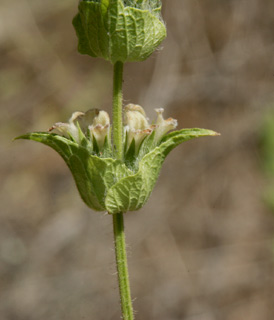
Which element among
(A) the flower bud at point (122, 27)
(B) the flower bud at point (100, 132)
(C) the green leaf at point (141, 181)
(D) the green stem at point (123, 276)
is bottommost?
(D) the green stem at point (123, 276)

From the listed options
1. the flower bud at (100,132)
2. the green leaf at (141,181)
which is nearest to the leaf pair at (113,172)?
the green leaf at (141,181)

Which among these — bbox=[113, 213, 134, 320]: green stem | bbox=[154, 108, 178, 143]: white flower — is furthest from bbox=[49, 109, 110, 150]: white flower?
bbox=[113, 213, 134, 320]: green stem

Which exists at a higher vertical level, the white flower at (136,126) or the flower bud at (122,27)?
the flower bud at (122,27)

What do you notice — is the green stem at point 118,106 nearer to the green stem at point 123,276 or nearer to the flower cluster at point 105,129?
the flower cluster at point 105,129

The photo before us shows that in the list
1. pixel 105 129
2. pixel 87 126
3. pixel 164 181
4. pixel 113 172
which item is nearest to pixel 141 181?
pixel 113 172

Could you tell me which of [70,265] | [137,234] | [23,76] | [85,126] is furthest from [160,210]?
[85,126]

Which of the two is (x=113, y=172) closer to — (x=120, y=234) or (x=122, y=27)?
(x=120, y=234)

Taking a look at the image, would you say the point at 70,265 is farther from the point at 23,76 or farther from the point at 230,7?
the point at 230,7

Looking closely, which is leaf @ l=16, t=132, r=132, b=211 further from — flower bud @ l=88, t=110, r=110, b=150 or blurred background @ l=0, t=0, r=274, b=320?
blurred background @ l=0, t=0, r=274, b=320
